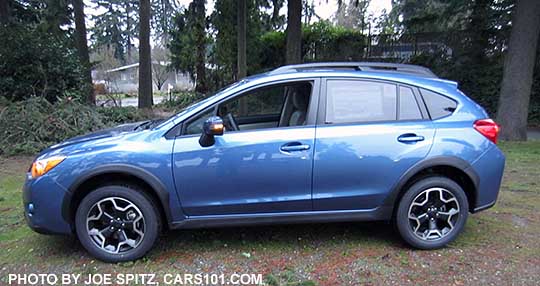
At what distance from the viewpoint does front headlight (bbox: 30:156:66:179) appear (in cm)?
297

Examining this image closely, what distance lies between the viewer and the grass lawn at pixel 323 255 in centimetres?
287

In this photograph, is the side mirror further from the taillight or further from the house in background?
Result: the house in background

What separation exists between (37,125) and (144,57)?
271 inches

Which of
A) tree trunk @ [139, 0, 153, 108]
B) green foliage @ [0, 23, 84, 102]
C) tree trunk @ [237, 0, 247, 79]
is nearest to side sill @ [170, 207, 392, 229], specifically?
green foliage @ [0, 23, 84, 102]

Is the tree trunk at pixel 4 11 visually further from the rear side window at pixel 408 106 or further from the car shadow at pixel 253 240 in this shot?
the rear side window at pixel 408 106

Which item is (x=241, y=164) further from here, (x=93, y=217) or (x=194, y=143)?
(x=93, y=217)

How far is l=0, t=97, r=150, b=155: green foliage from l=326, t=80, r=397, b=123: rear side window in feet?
22.4

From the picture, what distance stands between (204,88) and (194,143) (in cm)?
1748

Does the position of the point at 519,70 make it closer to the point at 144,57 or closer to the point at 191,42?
the point at 144,57

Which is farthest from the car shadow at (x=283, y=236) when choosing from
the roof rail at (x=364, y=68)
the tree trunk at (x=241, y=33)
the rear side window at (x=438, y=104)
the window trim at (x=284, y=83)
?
the tree trunk at (x=241, y=33)

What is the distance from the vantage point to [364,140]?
3090 mm

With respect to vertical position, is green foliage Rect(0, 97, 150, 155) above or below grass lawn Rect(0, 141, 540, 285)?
above

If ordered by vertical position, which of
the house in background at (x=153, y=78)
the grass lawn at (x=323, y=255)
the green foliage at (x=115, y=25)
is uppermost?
the green foliage at (x=115, y=25)

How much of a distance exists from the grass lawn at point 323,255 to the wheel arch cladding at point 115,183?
0.42 meters
